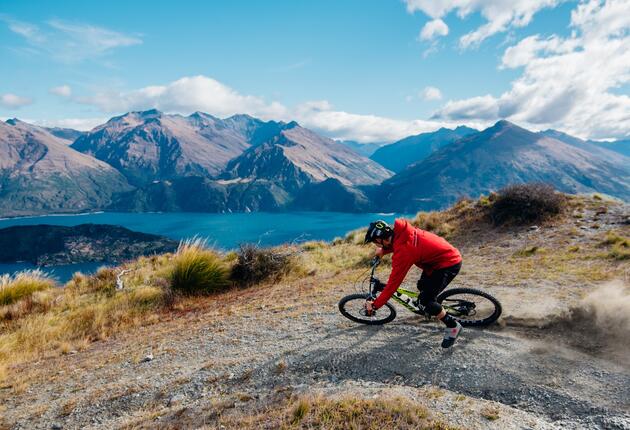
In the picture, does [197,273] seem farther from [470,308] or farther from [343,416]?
[343,416]

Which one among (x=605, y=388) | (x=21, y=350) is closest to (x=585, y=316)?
(x=605, y=388)

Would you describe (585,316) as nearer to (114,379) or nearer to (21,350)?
(114,379)

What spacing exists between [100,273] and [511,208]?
18.6 metres

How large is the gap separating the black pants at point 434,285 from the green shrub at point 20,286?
1341 centimetres

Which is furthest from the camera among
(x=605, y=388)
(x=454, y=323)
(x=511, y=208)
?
(x=511, y=208)

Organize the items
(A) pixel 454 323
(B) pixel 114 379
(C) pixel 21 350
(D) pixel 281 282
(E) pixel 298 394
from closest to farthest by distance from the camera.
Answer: (E) pixel 298 394 < (A) pixel 454 323 < (B) pixel 114 379 < (C) pixel 21 350 < (D) pixel 281 282

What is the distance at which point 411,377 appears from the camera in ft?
17.0

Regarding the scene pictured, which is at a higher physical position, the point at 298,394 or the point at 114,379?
the point at 298,394

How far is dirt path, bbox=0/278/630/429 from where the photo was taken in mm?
4570

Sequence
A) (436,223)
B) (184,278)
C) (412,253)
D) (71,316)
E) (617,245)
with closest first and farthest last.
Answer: (412,253) → (71,316) → (617,245) → (184,278) → (436,223)

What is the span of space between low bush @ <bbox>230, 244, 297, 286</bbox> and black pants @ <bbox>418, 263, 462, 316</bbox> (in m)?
7.88

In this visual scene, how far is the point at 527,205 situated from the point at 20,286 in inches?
825

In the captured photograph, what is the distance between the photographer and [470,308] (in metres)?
6.51

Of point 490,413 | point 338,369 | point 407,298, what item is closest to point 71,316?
point 338,369
